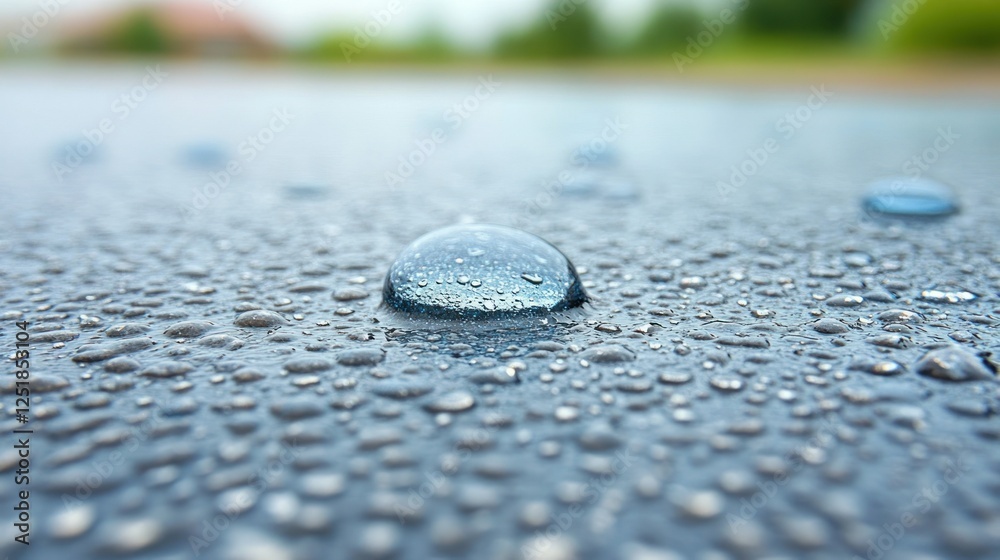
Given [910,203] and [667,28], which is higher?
[667,28]

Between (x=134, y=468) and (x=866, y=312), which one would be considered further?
(x=866, y=312)

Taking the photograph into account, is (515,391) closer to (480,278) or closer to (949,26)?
(480,278)

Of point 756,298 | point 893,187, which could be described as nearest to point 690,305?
point 756,298

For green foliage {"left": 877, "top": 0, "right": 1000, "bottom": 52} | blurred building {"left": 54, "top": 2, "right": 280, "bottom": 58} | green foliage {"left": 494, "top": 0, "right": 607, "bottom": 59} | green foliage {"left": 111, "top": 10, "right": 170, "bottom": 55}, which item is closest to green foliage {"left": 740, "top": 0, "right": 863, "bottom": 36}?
green foliage {"left": 494, "top": 0, "right": 607, "bottom": 59}

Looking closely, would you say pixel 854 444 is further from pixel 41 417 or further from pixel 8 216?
pixel 8 216

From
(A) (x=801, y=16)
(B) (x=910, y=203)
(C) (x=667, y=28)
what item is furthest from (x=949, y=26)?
(B) (x=910, y=203)

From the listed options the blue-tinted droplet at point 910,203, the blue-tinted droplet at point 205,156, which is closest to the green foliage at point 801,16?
the blue-tinted droplet at point 205,156

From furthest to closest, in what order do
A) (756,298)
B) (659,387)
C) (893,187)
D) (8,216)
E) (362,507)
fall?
(893,187)
(8,216)
(756,298)
(659,387)
(362,507)
